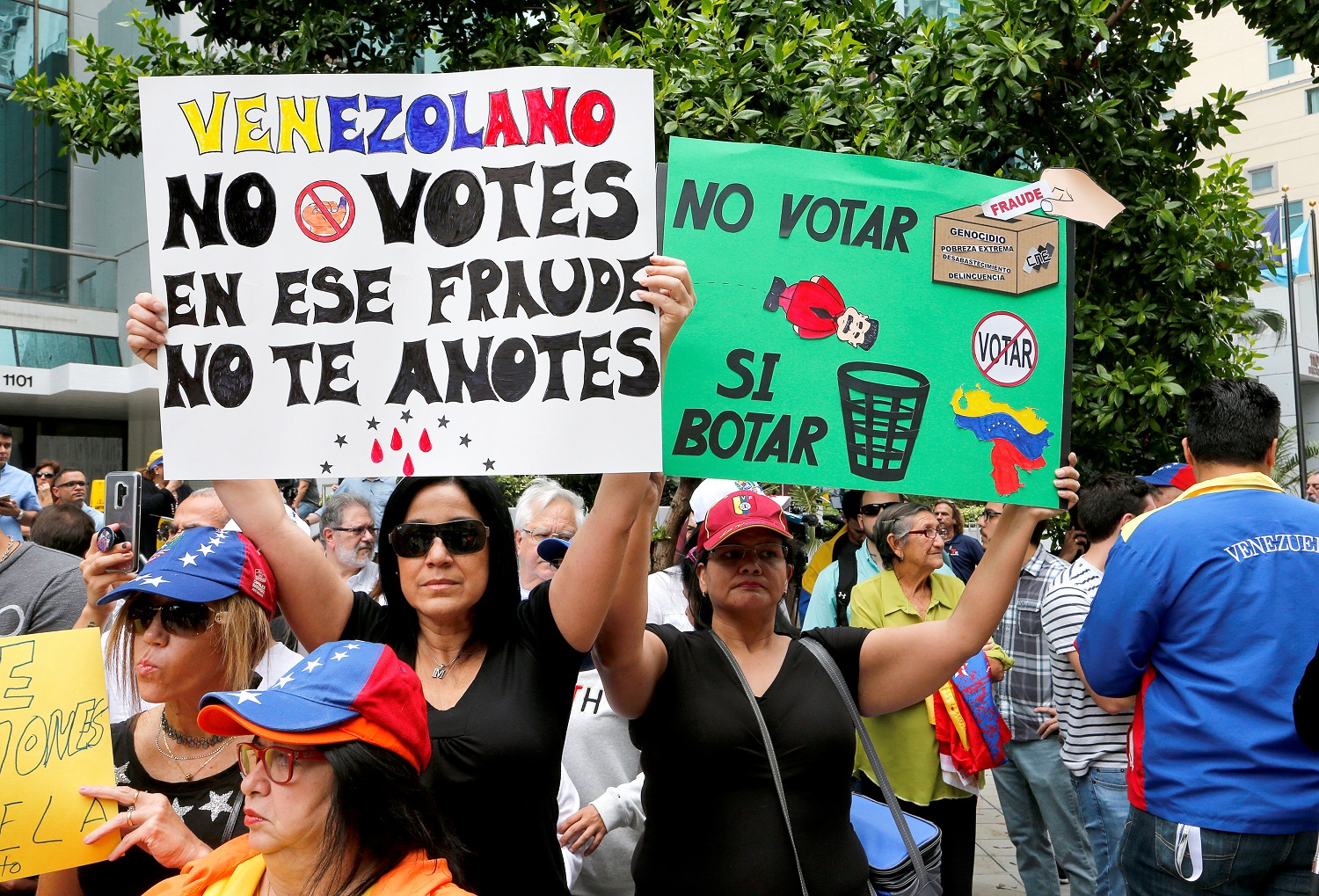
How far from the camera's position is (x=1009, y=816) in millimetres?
5512

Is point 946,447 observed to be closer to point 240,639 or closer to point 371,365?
point 371,365

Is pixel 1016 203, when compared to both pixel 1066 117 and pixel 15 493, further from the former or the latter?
pixel 15 493

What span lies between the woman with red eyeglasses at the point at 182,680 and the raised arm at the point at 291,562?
43 millimetres

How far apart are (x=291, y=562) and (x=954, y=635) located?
1630 millimetres

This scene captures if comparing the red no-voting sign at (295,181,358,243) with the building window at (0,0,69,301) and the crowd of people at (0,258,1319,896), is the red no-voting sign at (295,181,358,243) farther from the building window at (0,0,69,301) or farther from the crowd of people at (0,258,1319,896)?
the building window at (0,0,69,301)

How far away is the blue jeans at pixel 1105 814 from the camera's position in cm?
Answer: 449

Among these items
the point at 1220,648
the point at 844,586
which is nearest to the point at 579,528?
the point at 1220,648

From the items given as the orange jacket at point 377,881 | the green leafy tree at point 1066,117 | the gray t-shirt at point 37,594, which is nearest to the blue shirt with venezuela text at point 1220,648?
the orange jacket at point 377,881

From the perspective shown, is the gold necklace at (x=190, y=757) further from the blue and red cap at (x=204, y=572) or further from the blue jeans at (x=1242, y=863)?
the blue jeans at (x=1242, y=863)

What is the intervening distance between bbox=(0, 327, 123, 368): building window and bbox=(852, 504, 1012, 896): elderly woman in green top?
52.8 feet

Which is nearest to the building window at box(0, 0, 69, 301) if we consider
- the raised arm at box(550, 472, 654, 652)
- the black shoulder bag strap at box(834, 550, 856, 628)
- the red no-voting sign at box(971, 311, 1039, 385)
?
the black shoulder bag strap at box(834, 550, 856, 628)

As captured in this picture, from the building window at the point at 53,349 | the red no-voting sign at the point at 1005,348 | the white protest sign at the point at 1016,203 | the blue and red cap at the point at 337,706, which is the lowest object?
the blue and red cap at the point at 337,706

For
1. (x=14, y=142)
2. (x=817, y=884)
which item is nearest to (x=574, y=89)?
(x=817, y=884)

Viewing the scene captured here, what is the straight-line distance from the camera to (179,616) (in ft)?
7.93
